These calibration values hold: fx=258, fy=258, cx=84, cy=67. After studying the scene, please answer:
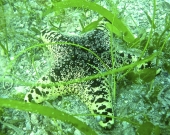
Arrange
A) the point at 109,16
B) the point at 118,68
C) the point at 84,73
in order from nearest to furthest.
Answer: the point at 118,68 → the point at 84,73 → the point at 109,16

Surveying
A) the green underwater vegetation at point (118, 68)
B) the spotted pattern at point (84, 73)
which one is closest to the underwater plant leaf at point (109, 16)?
the green underwater vegetation at point (118, 68)

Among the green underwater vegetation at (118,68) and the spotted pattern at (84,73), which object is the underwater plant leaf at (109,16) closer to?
the green underwater vegetation at (118,68)

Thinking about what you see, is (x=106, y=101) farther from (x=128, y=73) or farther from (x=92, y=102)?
(x=128, y=73)

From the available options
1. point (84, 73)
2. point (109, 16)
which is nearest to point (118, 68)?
point (84, 73)

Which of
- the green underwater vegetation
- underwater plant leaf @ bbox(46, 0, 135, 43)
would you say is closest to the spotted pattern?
the green underwater vegetation

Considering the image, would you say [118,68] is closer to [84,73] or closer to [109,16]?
[84,73]

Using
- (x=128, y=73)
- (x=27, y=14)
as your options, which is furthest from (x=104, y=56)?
(x=27, y=14)

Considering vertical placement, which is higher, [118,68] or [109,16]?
[109,16]

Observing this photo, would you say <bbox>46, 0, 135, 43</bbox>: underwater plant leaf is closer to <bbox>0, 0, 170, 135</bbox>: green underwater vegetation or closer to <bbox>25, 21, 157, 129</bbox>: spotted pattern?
<bbox>0, 0, 170, 135</bbox>: green underwater vegetation
